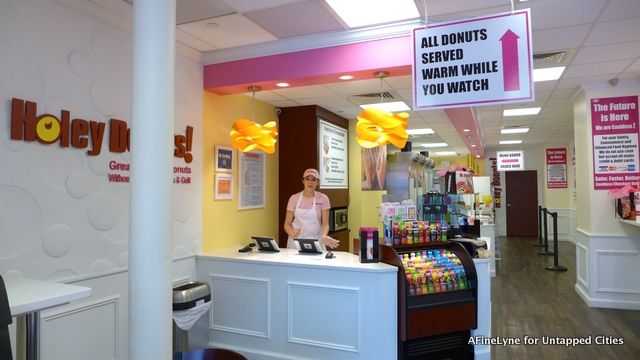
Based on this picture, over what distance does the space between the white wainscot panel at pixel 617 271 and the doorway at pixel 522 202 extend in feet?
27.9

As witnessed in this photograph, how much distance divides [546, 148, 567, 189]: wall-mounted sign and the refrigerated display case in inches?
417

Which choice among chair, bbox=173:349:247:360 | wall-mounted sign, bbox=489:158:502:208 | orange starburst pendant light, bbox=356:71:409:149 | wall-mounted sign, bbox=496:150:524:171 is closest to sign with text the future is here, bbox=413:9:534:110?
orange starburst pendant light, bbox=356:71:409:149

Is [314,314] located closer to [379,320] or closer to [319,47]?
[379,320]

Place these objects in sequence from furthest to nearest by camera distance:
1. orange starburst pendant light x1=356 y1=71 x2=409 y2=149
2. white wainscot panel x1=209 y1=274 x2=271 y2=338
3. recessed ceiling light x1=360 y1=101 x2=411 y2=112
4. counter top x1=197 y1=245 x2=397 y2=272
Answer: recessed ceiling light x1=360 y1=101 x2=411 y2=112
white wainscot panel x1=209 y1=274 x2=271 y2=338
orange starburst pendant light x1=356 y1=71 x2=409 y2=149
counter top x1=197 y1=245 x2=397 y2=272

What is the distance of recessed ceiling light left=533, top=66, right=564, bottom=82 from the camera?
4.59m

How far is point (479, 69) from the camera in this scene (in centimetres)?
262

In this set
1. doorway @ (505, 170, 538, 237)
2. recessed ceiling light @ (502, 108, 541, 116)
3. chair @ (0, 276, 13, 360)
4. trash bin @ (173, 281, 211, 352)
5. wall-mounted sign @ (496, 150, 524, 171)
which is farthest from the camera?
doorway @ (505, 170, 538, 237)

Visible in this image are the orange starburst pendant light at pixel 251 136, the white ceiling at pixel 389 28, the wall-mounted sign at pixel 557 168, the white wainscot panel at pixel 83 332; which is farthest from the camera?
the wall-mounted sign at pixel 557 168

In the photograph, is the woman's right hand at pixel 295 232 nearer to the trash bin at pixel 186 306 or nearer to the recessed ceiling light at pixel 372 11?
the trash bin at pixel 186 306

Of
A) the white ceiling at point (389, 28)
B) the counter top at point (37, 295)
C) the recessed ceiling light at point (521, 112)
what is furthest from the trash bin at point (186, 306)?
the recessed ceiling light at point (521, 112)

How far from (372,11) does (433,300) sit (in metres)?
2.35

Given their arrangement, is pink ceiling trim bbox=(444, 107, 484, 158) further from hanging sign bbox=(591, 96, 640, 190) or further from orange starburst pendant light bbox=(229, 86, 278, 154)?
orange starburst pendant light bbox=(229, 86, 278, 154)

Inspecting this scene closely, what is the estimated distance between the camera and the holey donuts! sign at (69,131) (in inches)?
101

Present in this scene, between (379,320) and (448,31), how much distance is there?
7.28ft
